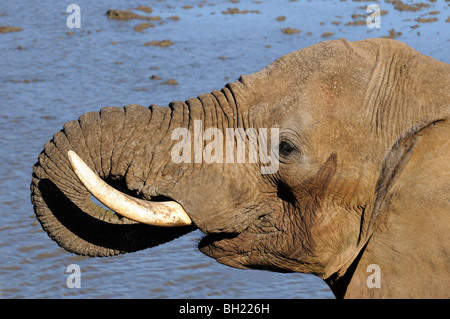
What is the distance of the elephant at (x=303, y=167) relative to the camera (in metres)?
3.86

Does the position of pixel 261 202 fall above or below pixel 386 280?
above

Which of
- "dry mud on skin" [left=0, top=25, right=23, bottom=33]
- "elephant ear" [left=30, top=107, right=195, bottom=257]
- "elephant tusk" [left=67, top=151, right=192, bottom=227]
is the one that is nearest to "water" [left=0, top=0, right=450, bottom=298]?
→ "dry mud on skin" [left=0, top=25, right=23, bottom=33]

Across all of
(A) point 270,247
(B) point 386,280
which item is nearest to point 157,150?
(A) point 270,247

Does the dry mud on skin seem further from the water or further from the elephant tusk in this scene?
the elephant tusk

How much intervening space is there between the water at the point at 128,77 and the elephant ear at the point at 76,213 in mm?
411

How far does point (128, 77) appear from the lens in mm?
15172

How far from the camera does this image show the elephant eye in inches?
157

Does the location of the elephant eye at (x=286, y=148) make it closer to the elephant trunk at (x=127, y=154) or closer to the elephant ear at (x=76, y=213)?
the elephant trunk at (x=127, y=154)

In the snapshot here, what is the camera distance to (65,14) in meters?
21.2

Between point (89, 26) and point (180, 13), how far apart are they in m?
2.85

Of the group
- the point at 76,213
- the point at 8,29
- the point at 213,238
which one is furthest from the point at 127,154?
the point at 8,29

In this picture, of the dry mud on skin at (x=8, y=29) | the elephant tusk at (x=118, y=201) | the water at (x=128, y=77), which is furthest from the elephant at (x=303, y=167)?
the dry mud on skin at (x=8, y=29)

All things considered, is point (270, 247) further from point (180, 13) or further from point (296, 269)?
point (180, 13)

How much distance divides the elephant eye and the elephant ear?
0.57 m
